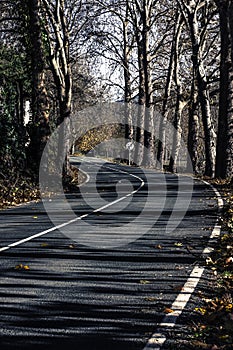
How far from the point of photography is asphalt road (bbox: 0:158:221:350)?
6.05 metres

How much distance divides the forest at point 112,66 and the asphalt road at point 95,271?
11.8 feet

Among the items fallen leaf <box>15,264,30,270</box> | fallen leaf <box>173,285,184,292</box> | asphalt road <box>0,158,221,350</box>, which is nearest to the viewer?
asphalt road <box>0,158,221,350</box>

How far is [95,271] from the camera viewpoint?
8.98 m

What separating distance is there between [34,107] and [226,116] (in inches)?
362

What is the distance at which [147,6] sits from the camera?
1837 inches

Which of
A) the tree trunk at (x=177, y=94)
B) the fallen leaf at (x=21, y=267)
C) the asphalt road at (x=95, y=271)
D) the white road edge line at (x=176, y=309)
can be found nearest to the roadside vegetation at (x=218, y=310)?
the white road edge line at (x=176, y=309)

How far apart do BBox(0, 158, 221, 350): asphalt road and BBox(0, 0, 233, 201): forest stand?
3604 mm

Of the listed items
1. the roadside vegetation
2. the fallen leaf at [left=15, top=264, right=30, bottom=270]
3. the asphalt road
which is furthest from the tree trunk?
the fallen leaf at [left=15, top=264, right=30, bottom=270]

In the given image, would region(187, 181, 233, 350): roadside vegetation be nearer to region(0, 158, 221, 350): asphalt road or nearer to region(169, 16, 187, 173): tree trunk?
region(0, 158, 221, 350): asphalt road

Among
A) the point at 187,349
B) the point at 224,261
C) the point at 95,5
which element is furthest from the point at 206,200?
the point at 95,5

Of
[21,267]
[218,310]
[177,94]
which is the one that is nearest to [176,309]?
[218,310]

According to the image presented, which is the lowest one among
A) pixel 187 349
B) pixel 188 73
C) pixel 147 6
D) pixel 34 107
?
pixel 187 349

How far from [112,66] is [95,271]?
152 ft

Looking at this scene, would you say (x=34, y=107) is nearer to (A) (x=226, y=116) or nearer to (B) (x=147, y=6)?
(A) (x=226, y=116)
